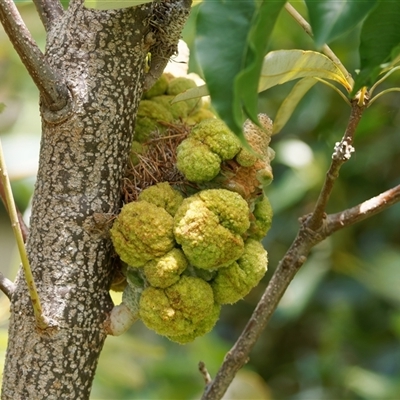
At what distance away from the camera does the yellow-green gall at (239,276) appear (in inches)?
36.6

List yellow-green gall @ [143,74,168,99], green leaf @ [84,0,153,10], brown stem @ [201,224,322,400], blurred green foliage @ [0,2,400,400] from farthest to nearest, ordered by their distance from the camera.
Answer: blurred green foliage @ [0,2,400,400]
yellow-green gall @ [143,74,168,99]
brown stem @ [201,224,322,400]
green leaf @ [84,0,153,10]

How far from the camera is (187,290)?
90 cm

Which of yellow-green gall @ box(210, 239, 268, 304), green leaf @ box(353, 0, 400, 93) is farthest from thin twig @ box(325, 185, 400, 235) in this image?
green leaf @ box(353, 0, 400, 93)

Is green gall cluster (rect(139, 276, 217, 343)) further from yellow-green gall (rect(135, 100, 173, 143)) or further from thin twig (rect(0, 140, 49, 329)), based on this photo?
yellow-green gall (rect(135, 100, 173, 143))

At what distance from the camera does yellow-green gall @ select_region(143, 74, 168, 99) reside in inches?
43.5

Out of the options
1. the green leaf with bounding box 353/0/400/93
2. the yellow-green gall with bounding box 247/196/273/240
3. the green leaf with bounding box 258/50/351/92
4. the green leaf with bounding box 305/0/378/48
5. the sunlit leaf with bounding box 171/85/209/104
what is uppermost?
the green leaf with bounding box 258/50/351/92

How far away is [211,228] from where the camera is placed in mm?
881

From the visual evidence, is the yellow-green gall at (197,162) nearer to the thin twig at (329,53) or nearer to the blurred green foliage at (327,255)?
the thin twig at (329,53)

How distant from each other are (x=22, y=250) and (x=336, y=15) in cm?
47

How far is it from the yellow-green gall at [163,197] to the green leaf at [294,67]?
195 millimetres

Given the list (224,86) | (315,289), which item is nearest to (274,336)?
(315,289)

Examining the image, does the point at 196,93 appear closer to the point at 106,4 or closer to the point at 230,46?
the point at 106,4

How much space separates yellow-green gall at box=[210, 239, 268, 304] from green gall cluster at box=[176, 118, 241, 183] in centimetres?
12

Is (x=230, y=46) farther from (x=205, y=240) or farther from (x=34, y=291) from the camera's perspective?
(x=34, y=291)
